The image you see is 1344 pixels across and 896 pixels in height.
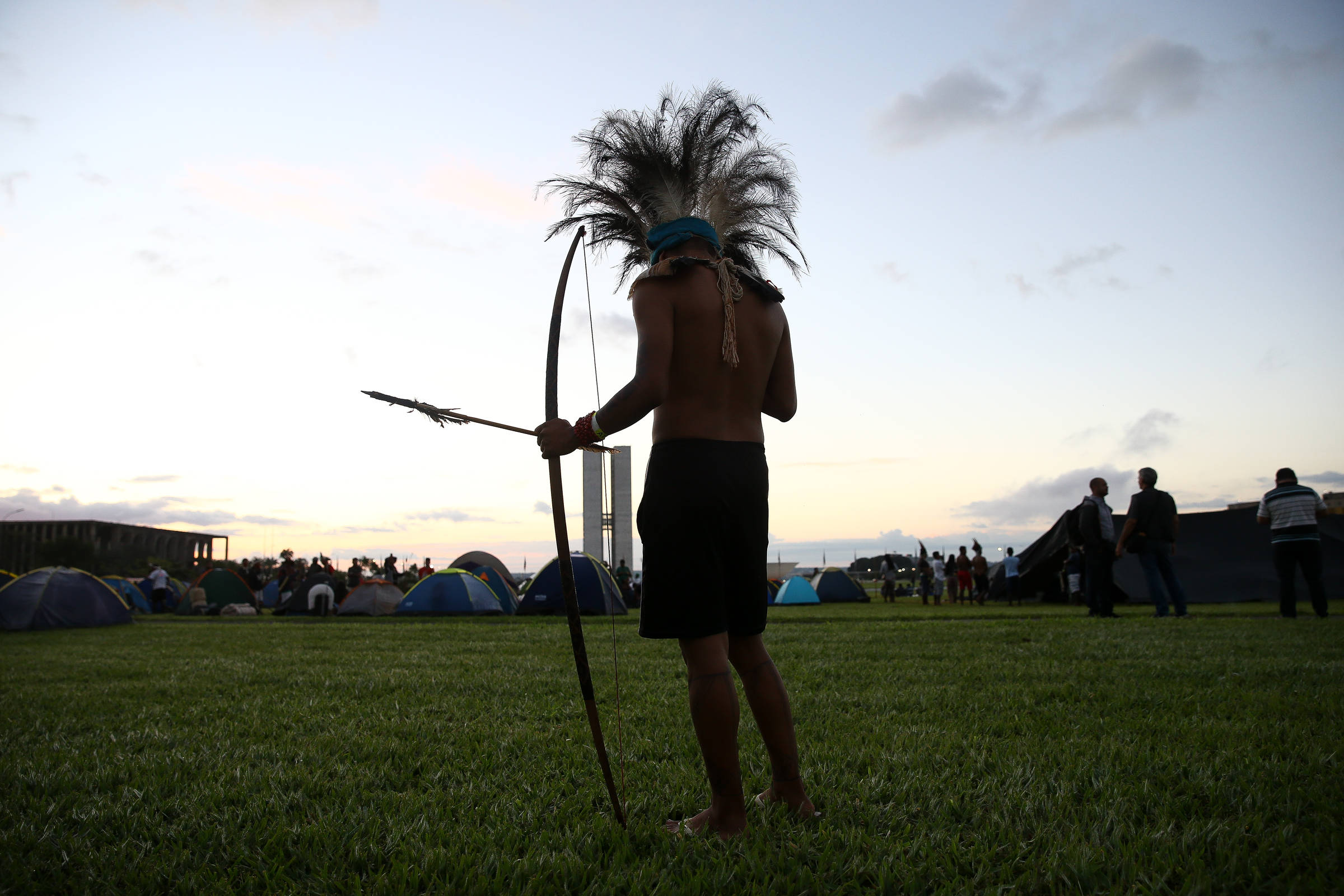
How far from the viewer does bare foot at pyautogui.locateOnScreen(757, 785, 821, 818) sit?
2.54 m

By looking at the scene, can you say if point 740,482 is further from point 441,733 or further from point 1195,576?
point 1195,576

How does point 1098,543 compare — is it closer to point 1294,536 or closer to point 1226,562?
point 1294,536

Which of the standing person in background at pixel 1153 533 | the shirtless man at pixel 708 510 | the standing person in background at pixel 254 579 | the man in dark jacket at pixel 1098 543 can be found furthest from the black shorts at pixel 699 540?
the standing person in background at pixel 254 579

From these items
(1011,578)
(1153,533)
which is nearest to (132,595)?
(1011,578)

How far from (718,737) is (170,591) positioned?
2713 centimetres

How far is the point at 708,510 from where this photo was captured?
2.47m

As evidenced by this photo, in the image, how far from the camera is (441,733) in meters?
3.83

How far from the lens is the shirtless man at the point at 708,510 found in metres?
2.43

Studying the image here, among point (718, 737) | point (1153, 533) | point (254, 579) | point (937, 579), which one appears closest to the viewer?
point (718, 737)

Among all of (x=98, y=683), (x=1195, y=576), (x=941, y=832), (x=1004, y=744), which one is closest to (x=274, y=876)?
(x=941, y=832)

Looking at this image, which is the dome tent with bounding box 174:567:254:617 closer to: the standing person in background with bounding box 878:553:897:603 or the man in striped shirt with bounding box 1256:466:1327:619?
the standing person in background with bounding box 878:553:897:603

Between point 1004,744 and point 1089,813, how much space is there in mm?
901

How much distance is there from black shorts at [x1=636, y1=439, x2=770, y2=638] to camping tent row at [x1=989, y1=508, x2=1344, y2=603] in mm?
15761

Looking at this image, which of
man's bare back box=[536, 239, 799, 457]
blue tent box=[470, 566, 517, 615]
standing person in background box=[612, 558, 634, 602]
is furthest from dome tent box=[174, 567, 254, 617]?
man's bare back box=[536, 239, 799, 457]
